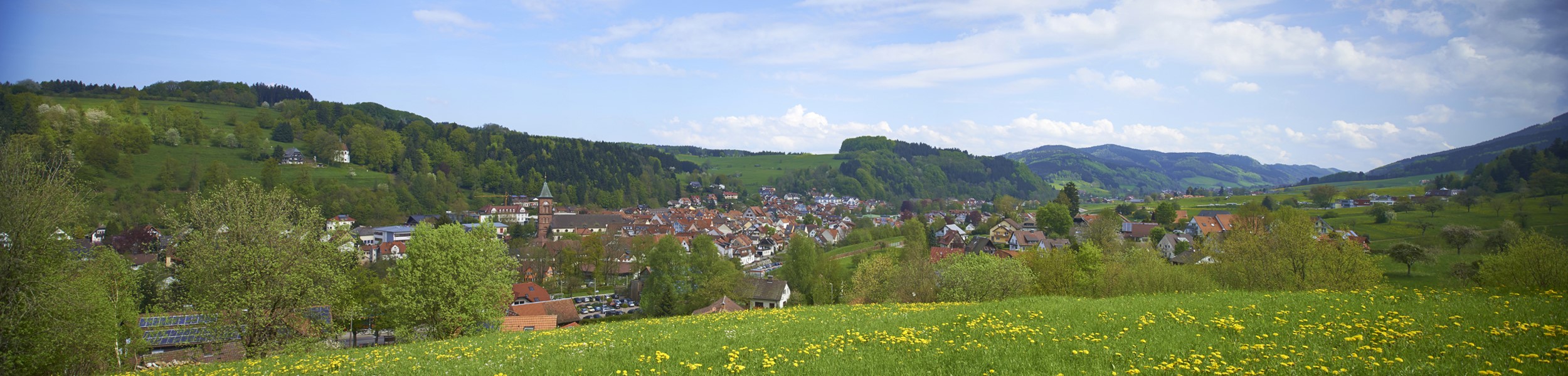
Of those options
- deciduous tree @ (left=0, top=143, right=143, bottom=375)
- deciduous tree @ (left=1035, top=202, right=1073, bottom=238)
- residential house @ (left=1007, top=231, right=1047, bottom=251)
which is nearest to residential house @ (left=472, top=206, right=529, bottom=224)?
residential house @ (left=1007, top=231, right=1047, bottom=251)

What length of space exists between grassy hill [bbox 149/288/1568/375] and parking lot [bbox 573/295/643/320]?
46.0m

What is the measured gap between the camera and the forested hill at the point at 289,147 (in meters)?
105

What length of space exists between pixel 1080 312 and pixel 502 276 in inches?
918

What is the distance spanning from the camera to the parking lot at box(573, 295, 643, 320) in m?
62.7

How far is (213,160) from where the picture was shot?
12138cm

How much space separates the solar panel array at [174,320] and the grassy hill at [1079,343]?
40.5ft

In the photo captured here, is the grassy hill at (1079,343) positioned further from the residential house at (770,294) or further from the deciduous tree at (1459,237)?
the deciduous tree at (1459,237)

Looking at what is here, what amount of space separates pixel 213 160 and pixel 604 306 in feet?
330

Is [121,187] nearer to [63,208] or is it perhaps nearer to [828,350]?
[63,208]

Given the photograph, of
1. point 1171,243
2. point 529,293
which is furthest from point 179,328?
point 1171,243

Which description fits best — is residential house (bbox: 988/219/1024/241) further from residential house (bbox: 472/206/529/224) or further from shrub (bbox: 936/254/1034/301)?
residential house (bbox: 472/206/529/224)

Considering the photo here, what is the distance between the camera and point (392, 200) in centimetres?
12075

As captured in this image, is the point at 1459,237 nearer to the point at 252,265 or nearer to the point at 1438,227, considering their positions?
the point at 1438,227

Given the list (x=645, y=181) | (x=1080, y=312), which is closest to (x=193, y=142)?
(x=645, y=181)
